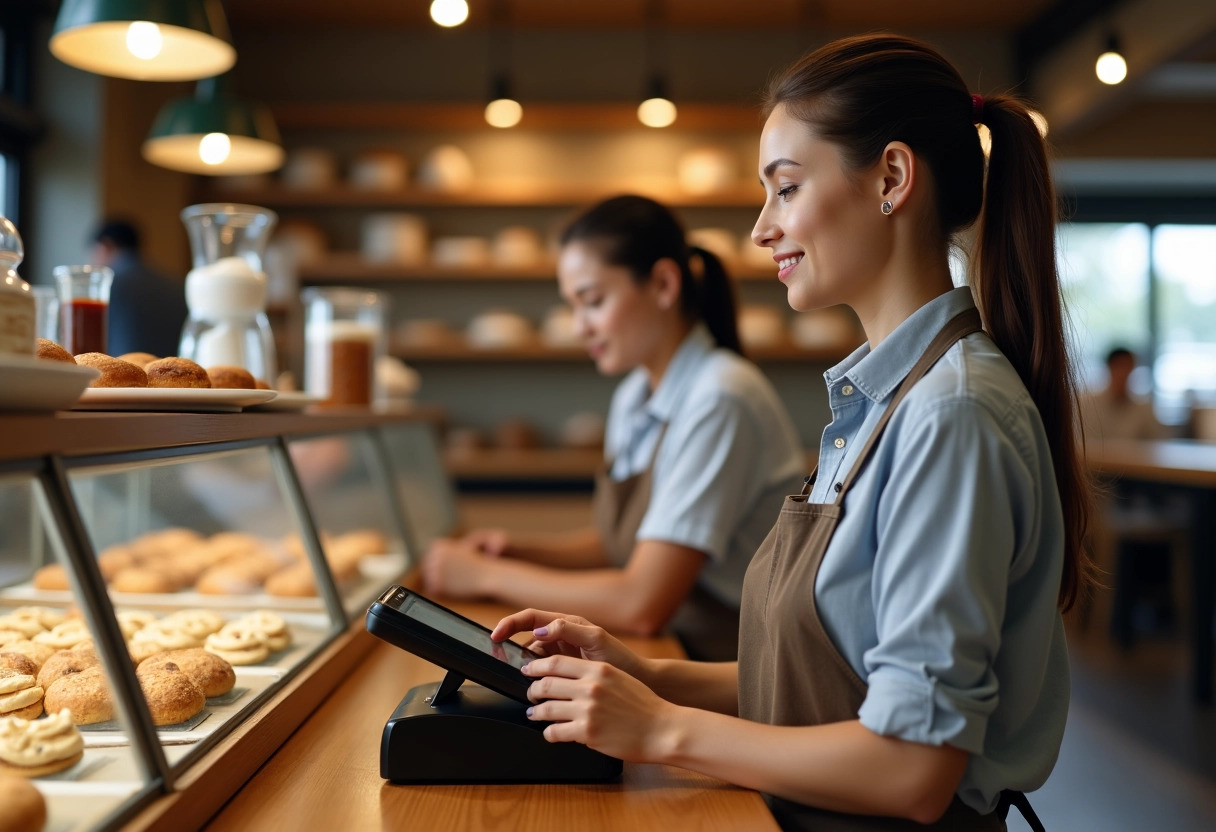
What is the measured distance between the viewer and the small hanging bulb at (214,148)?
296 centimetres

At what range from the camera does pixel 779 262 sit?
1146 mm

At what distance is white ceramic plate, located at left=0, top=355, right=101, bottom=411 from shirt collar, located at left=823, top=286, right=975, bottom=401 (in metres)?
0.76

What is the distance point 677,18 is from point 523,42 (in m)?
0.90

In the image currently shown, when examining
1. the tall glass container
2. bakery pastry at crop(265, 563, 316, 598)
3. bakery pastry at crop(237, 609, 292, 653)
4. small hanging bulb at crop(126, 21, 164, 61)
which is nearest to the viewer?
bakery pastry at crop(237, 609, 292, 653)

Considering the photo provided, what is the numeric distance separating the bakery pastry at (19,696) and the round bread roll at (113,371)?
0.33 m

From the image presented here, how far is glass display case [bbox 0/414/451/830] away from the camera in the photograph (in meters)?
0.85

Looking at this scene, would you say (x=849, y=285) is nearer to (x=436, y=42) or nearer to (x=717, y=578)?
(x=717, y=578)

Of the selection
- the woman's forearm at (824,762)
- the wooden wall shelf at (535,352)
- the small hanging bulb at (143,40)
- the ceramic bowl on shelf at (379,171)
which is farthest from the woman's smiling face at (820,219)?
the ceramic bowl on shelf at (379,171)

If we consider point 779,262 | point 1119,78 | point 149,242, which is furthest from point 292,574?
point 1119,78

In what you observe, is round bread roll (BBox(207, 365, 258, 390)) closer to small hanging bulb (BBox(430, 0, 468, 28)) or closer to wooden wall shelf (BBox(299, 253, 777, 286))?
small hanging bulb (BBox(430, 0, 468, 28))

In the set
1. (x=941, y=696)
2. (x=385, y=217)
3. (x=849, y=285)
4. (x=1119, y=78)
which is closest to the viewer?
(x=941, y=696)

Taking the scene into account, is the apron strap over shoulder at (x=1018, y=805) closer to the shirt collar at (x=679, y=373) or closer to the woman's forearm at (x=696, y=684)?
the woman's forearm at (x=696, y=684)

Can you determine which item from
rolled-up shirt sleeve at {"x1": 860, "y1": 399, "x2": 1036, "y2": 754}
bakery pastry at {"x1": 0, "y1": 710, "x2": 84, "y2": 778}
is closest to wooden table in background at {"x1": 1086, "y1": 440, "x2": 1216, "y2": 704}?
rolled-up shirt sleeve at {"x1": 860, "y1": 399, "x2": 1036, "y2": 754}

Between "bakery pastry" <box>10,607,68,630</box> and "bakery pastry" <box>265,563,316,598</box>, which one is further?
"bakery pastry" <box>265,563,316,598</box>
